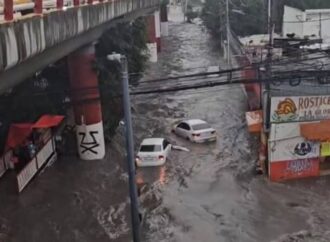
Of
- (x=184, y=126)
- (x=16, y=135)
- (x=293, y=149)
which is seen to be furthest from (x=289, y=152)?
(x=16, y=135)

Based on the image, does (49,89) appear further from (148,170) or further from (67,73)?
(148,170)

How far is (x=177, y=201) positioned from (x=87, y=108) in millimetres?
5743

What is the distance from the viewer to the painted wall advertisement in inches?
957

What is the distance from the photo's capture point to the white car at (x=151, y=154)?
85.1ft

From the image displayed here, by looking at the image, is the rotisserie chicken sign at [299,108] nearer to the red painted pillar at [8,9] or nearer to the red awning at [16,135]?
the red awning at [16,135]

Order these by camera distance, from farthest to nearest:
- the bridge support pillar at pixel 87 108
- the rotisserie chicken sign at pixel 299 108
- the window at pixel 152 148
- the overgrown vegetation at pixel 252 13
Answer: the overgrown vegetation at pixel 252 13, the window at pixel 152 148, the bridge support pillar at pixel 87 108, the rotisserie chicken sign at pixel 299 108

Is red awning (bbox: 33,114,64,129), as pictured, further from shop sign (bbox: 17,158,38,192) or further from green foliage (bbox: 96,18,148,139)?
green foliage (bbox: 96,18,148,139)

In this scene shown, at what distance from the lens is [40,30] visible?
12.2 meters

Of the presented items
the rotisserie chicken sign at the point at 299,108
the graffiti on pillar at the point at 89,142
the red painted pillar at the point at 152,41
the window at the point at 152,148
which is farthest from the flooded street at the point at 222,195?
the red painted pillar at the point at 152,41

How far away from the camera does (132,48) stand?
29188mm

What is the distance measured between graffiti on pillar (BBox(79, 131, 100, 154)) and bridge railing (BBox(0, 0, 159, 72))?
20.9 ft

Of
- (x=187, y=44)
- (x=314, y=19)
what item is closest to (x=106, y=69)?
(x=314, y=19)

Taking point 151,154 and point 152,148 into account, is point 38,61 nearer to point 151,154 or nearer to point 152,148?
point 151,154

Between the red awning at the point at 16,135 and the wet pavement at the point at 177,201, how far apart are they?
1561 millimetres
